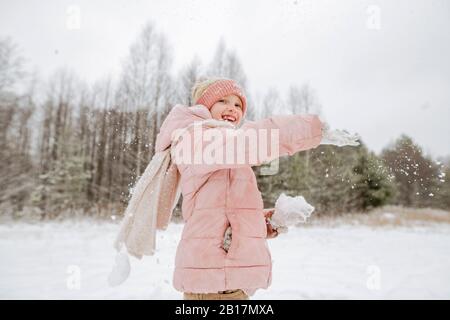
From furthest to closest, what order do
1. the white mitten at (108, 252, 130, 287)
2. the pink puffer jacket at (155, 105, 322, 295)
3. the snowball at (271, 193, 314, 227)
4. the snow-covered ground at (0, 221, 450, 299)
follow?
the snow-covered ground at (0, 221, 450, 299)
the snowball at (271, 193, 314, 227)
the white mitten at (108, 252, 130, 287)
the pink puffer jacket at (155, 105, 322, 295)

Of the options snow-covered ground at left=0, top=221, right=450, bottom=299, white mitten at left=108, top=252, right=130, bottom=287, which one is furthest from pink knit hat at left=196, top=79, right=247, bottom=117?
snow-covered ground at left=0, top=221, right=450, bottom=299

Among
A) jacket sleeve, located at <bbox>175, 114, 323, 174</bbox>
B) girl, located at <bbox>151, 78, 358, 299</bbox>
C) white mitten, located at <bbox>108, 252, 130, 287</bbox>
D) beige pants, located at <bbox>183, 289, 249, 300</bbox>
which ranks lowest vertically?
beige pants, located at <bbox>183, 289, 249, 300</bbox>

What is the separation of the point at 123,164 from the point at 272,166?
35.1 feet

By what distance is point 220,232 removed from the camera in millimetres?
1396

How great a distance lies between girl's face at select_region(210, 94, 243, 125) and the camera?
1.76 m

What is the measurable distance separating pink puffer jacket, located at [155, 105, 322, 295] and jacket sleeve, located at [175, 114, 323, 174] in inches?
1.0

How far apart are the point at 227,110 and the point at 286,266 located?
16.1ft

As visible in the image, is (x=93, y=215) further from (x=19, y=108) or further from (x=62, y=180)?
(x=19, y=108)

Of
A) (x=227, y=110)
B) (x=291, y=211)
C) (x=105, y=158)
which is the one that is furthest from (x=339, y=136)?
(x=105, y=158)

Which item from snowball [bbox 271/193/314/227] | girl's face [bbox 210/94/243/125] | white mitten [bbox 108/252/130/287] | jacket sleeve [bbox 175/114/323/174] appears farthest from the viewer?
girl's face [bbox 210/94/243/125]

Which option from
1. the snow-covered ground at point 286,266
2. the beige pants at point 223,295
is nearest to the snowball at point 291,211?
the beige pants at point 223,295

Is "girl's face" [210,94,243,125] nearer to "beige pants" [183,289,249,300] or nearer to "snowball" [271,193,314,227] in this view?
"snowball" [271,193,314,227]

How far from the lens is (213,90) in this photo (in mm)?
1803
